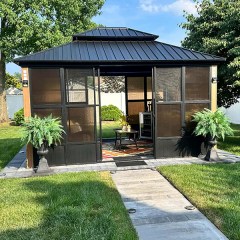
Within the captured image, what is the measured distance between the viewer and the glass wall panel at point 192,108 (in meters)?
6.94

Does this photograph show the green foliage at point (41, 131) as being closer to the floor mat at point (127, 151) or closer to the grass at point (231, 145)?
the floor mat at point (127, 151)

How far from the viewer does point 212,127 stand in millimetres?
6336

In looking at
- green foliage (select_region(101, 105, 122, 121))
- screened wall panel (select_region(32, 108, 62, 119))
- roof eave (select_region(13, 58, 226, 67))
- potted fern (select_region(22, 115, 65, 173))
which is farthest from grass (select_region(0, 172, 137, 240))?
green foliage (select_region(101, 105, 122, 121))

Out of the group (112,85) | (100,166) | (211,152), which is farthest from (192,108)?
(112,85)

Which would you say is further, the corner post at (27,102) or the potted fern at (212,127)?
the potted fern at (212,127)

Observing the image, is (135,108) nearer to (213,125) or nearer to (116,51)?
(116,51)

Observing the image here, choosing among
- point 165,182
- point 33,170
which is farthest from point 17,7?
point 165,182

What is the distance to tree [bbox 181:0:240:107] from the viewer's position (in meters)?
7.40

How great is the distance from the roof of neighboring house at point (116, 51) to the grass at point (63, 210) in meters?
2.66

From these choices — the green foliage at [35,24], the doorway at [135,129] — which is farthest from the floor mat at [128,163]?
the green foliage at [35,24]

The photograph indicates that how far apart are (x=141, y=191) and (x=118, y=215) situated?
3.54 ft

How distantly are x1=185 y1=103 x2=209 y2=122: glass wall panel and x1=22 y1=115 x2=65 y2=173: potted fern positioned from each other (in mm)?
2980

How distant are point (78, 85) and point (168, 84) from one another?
6.92 ft

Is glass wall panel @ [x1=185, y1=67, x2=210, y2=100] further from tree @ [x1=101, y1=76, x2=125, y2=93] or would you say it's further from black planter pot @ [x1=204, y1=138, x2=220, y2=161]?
tree @ [x1=101, y1=76, x2=125, y2=93]
